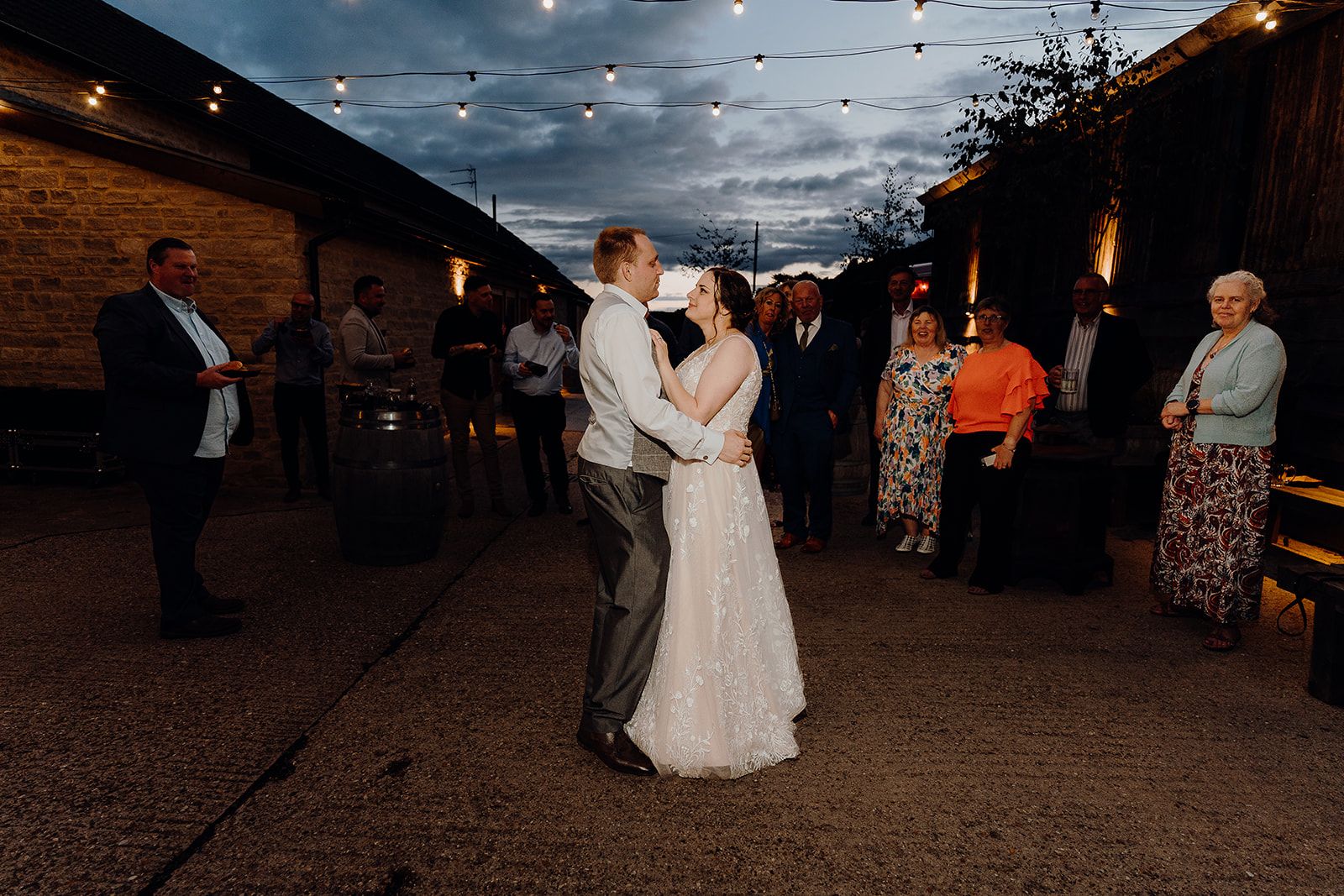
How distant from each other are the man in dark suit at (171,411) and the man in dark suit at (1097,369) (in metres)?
5.17

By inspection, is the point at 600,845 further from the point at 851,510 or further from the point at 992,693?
the point at 851,510

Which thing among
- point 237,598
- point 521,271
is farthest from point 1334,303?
point 521,271

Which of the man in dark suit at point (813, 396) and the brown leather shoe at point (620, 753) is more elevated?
the man in dark suit at point (813, 396)

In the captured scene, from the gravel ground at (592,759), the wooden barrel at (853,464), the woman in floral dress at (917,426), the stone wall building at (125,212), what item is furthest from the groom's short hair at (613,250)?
the stone wall building at (125,212)

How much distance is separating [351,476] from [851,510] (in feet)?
15.0

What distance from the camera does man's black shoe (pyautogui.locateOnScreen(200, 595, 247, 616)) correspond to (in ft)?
13.3

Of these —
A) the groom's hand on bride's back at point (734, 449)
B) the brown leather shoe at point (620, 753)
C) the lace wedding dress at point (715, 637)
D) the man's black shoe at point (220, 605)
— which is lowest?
the man's black shoe at point (220, 605)

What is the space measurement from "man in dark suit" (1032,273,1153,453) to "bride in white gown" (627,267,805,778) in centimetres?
320

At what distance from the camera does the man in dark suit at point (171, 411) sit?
3.49 m

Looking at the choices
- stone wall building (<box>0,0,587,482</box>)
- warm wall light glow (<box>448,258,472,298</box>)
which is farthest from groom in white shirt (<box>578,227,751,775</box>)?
warm wall light glow (<box>448,258,472,298</box>)

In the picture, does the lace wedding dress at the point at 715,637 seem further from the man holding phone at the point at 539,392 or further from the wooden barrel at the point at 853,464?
the wooden barrel at the point at 853,464

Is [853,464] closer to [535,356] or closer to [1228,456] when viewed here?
[535,356]

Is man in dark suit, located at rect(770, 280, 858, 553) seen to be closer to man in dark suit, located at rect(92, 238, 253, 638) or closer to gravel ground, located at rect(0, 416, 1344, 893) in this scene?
gravel ground, located at rect(0, 416, 1344, 893)

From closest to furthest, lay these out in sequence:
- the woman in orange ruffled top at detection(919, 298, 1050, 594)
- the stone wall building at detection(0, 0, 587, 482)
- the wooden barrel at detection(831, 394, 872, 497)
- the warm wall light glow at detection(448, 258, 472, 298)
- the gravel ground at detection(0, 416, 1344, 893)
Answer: the gravel ground at detection(0, 416, 1344, 893), the woman in orange ruffled top at detection(919, 298, 1050, 594), the stone wall building at detection(0, 0, 587, 482), the wooden barrel at detection(831, 394, 872, 497), the warm wall light glow at detection(448, 258, 472, 298)
